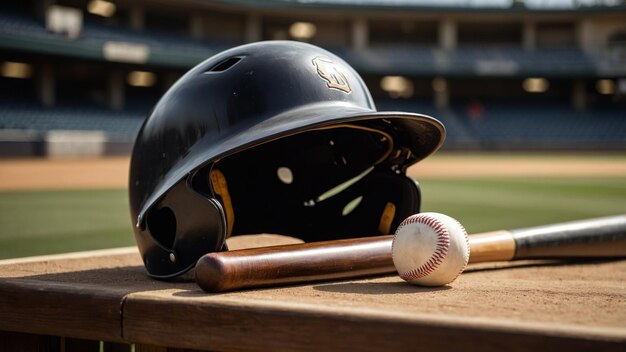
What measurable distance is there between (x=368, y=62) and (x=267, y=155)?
32474 mm

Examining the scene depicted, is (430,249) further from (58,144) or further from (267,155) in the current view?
(58,144)

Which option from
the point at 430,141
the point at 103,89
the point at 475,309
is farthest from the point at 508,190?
the point at 103,89

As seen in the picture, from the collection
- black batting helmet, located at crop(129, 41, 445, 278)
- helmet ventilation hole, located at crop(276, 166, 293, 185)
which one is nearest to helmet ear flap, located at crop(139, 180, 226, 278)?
black batting helmet, located at crop(129, 41, 445, 278)

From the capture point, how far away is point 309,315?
1.83m

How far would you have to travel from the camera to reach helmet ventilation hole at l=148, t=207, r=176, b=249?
9.11ft

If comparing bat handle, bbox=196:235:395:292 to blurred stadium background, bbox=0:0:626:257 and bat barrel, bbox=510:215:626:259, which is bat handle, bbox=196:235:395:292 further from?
blurred stadium background, bbox=0:0:626:257

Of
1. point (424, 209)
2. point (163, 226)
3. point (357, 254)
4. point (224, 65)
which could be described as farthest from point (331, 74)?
point (424, 209)

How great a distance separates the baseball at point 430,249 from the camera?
235 cm

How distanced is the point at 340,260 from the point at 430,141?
75cm

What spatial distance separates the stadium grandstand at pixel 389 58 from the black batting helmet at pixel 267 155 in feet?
74.4

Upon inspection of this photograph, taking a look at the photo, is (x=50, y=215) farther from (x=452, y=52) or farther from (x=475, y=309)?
(x=452, y=52)

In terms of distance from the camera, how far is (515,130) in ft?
113

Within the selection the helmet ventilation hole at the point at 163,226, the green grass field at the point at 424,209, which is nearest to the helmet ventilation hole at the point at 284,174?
the helmet ventilation hole at the point at 163,226

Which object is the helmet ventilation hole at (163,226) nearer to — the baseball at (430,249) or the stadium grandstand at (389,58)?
the baseball at (430,249)
